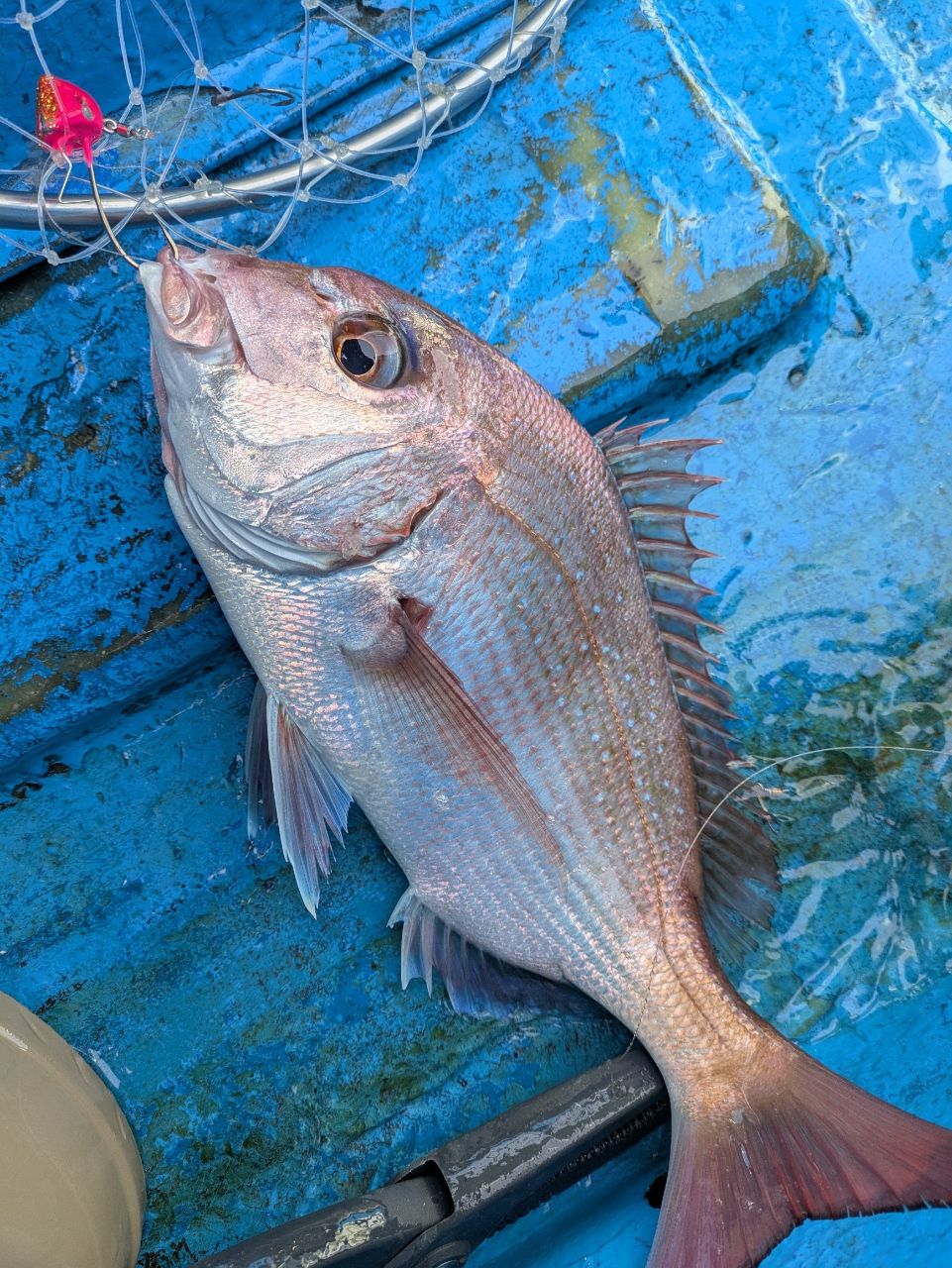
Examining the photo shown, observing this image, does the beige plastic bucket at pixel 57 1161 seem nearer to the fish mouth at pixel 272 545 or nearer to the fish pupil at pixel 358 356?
the fish mouth at pixel 272 545

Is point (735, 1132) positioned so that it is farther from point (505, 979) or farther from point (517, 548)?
point (517, 548)

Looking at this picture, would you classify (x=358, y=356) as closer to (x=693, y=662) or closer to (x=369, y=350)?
(x=369, y=350)

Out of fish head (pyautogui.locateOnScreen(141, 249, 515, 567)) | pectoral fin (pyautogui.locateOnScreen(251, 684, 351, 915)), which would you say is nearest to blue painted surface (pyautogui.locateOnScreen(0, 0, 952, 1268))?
pectoral fin (pyautogui.locateOnScreen(251, 684, 351, 915))

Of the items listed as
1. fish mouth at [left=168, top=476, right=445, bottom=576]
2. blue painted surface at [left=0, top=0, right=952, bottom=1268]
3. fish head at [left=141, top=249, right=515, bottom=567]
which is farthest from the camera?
blue painted surface at [left=0, top=0, right=952, bottom=1268]

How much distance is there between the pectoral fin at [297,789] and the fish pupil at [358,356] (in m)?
0.64

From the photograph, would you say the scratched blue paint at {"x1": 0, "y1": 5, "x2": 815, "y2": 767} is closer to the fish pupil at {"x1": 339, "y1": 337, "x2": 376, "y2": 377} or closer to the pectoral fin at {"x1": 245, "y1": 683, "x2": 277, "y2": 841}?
the pectoral fin at {"x1": 245, "y1": 683, "x2": 277, "y2": 841}

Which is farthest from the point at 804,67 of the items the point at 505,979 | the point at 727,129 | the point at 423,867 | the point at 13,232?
the point at 505,979

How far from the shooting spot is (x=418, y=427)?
166 cm

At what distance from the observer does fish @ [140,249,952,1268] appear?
5.27ft

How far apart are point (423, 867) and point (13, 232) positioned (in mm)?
1432

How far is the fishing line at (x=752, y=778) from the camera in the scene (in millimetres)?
1929

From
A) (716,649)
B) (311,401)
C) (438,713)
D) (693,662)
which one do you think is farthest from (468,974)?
(311,401)

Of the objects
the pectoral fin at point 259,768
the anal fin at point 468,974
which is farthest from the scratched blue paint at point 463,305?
the anal fin at point 468,974

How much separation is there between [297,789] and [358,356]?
84cm
